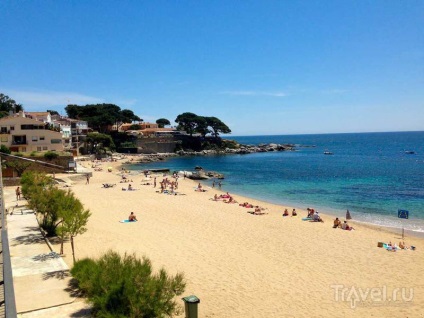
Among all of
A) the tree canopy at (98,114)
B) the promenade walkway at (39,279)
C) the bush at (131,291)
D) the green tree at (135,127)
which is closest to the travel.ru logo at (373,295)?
the bush at (131,291)

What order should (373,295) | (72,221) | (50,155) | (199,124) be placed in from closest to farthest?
(373,295) → (72,221) → (50,155) → (199,124)

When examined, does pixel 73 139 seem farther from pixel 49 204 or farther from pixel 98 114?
pixel 49 204

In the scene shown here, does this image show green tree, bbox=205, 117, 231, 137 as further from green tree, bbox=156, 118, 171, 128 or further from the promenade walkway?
the promenade walkway

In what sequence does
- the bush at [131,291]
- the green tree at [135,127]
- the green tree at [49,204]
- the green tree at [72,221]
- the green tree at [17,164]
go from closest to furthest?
the bush at [131,291] → the green tree at [72,221] → the green tree at [49,204] → the green tree at [17,164] → the green tree at [135,127]

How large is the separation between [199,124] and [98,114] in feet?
99.7

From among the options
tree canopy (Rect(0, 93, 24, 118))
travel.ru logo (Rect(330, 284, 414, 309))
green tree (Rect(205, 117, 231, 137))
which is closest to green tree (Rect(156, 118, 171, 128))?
green tree (Rect(205, 117, 231, 137))

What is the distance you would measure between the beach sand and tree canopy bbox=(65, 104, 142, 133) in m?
67.6

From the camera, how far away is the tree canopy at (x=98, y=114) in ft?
296

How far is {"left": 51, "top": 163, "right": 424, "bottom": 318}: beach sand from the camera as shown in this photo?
1112 cm

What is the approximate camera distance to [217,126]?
10850 cm

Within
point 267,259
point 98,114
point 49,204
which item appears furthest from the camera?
point 98,114

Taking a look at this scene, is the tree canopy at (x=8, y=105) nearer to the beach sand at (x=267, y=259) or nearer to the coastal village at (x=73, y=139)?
the coastal village at (x=73, y=139)

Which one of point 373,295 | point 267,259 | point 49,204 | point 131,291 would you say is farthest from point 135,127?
point 131,291

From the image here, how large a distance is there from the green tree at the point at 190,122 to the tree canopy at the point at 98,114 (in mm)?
16774
